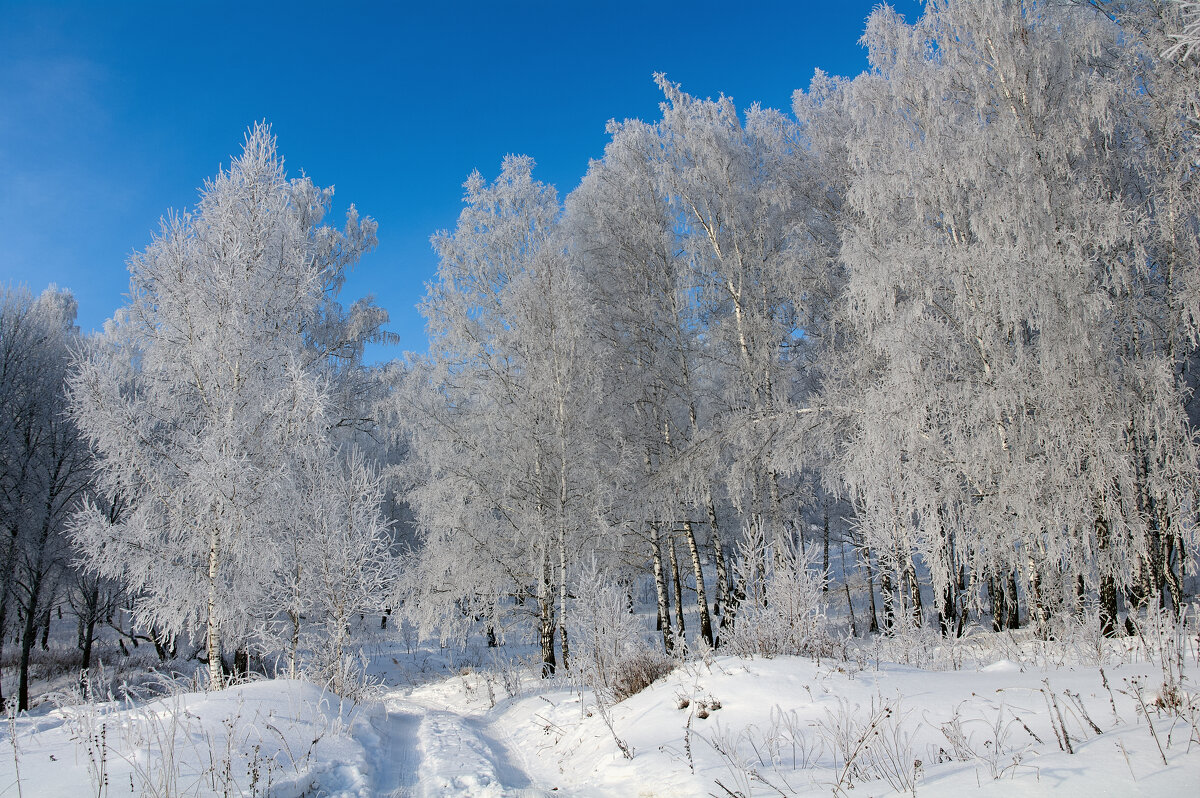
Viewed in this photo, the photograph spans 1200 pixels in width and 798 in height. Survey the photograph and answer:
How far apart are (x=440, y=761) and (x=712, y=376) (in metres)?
10.4

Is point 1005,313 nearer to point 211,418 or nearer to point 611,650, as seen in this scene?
point 611,650

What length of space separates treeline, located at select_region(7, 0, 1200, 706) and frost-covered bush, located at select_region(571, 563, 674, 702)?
0.32 metres

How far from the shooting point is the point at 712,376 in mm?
13758

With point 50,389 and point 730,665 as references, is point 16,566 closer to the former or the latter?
point 50,389

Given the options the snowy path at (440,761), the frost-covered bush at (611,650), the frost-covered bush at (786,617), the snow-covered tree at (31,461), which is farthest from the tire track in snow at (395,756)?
the snow-covered tree at (31,461)

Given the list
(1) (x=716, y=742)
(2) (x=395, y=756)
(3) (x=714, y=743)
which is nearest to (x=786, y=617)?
(1) (x=716, y=742)

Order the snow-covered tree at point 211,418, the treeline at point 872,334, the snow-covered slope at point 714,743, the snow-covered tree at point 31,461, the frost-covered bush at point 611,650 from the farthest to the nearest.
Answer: the snow-covered tree at point 31,461, the treeline at point 872,334, the snow-covered tree at point 211,418, the frost-covered bush at point 611,650, the snow-covered slope at point 714,743

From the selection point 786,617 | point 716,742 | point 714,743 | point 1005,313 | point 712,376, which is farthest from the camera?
point 712,376

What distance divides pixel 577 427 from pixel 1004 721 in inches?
305

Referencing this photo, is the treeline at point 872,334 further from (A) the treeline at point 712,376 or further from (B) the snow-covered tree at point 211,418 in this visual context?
(B) the snow-covered tree at point 211,418

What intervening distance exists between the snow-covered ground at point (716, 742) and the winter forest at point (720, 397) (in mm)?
262

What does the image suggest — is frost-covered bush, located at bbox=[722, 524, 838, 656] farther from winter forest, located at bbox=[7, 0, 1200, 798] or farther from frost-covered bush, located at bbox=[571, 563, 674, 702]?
frost-covered bush, located at bbox=[571, 563, 674, 702]

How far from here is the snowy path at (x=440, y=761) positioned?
423cm

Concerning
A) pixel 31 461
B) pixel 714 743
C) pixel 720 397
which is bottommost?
pixel 714 743
